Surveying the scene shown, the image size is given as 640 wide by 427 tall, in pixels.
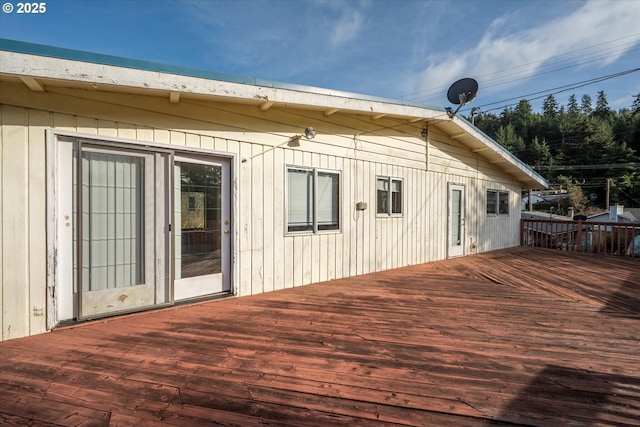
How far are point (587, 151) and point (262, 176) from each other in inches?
1737

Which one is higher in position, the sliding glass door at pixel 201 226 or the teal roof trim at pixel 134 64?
the teal roof trim at pixel 134 64

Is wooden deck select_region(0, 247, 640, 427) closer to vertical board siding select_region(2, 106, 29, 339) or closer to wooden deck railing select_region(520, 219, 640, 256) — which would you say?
vertical board siding select_region(2, 106, 29, 339)

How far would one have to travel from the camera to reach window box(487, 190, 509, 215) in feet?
28.8

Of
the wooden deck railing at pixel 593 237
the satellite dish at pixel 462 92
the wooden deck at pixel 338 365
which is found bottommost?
the wooden deck at pixel 338 365

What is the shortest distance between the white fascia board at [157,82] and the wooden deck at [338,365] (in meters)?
2.17

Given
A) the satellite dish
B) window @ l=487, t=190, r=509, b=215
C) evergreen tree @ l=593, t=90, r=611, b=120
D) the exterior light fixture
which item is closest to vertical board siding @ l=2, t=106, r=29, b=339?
the exterior light fixture

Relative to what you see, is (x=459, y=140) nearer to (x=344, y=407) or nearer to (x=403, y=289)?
(x=403, y=289)

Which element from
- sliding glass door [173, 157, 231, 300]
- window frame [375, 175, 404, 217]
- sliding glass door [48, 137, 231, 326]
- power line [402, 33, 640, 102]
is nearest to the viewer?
sliding glass door [48, 137, 231, 326]

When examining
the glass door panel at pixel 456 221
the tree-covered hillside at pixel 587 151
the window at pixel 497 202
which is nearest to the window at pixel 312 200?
the glass door panel at pixel 456 221

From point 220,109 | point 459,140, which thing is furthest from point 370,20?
point 220,109

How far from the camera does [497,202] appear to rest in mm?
9047

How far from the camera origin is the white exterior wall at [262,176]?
2520mm

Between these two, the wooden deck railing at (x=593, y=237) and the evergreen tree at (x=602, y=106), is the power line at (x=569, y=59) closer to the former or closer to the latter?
the wooden deck railing at (x=593, y=237)

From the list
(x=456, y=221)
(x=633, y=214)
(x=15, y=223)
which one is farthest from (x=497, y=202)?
(x=633, y=214)
